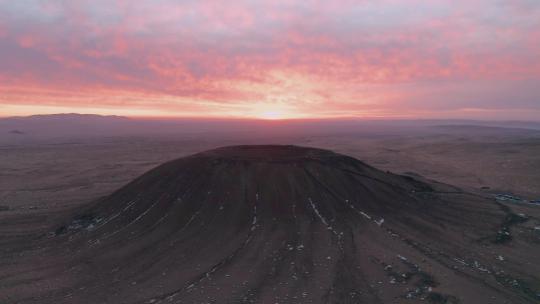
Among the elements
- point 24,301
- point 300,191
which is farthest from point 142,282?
point 300,191

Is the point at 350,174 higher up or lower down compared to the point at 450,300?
higher up

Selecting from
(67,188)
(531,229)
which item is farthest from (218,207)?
(67,188)

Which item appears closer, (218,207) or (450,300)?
(450,300)

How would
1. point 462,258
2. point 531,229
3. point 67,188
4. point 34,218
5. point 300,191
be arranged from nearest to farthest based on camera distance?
point 462,258 < point 531,229 < point 300,191 < point 34,218 < point 67,188

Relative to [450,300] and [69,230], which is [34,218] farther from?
[450,300]

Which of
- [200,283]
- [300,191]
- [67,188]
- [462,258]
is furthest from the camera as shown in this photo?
[67,188]

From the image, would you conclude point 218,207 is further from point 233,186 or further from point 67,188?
point 67,188
